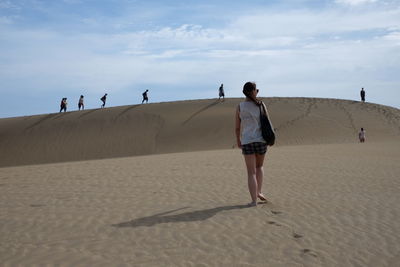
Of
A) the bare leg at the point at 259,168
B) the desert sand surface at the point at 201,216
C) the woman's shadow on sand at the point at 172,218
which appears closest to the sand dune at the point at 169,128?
the desert sand surface at the point at 201,216

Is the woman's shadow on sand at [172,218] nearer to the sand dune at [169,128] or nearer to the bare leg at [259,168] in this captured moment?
the bare leg at [259,168]

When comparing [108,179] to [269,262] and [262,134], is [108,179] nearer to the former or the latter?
[262,134]

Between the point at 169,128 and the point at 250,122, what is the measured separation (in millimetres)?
27966

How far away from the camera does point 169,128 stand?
3419 cm

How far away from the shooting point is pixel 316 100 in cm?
3972

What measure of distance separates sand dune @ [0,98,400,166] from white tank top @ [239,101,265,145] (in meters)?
23.3

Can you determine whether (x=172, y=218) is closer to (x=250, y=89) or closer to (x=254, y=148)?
(x=254, y=148)

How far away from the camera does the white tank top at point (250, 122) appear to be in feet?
20.9

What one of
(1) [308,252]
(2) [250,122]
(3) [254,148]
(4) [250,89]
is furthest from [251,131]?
(1) [308,252]

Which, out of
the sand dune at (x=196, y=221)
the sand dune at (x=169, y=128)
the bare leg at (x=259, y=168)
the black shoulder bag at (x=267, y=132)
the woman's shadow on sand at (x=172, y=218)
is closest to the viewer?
the sand dune at (x=196, y=221)

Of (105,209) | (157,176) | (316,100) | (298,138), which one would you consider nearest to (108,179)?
(157,176)

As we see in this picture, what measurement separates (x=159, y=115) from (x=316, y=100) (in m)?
14.2

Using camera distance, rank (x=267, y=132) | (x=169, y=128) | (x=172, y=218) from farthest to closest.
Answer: (x=169, y=128), (x=267, y=132), (x=172, y=218)

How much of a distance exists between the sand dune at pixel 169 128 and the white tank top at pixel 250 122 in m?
23.3
